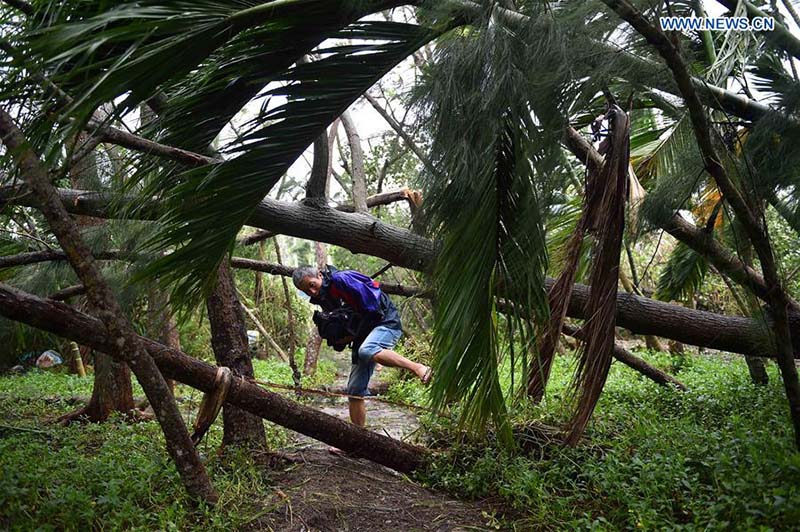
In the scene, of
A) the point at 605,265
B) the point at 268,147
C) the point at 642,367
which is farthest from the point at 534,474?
the point at 268,147

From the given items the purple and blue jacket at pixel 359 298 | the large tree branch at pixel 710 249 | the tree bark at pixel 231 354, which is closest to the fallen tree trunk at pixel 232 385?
the tree bark at pixel 231 354

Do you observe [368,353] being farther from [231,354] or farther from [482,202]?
[482,202]

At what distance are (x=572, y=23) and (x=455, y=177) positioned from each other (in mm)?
798

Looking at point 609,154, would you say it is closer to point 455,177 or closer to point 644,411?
point 455,177

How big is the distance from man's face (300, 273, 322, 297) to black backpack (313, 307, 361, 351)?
18 cm

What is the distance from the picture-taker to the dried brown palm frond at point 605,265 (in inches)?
109

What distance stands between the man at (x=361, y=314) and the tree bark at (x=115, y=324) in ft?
6.43

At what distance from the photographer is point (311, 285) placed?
496cm

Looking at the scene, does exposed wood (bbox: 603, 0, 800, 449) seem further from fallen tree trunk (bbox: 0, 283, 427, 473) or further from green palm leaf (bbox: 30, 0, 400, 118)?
fallen tree trunk (bbox: 0, 283, 427, 473)

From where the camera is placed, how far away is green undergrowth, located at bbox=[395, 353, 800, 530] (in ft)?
9.12

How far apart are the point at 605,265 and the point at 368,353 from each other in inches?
98.4

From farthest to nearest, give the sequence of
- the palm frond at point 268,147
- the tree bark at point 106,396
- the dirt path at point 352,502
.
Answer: the tree bark at point 106,396 → the dirt path at point 352,502 → the palm frond at point 268,147

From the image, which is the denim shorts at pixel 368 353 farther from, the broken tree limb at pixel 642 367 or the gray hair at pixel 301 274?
the broken tree limb at pixel 642 367

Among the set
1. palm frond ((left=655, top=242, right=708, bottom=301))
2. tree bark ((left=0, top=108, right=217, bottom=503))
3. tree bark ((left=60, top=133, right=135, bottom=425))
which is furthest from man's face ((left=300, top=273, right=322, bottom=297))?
palm frond ((left=655, top=242, right=708, bottom=301))
